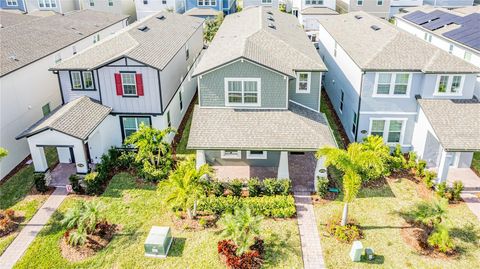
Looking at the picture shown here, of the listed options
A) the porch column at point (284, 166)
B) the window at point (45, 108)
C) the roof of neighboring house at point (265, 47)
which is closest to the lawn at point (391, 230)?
the porch column at point (284, 166)

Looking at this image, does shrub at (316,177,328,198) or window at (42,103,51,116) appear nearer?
shrub at (316,177,328,198)

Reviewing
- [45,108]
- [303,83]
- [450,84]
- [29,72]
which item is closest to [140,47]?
[29,72]

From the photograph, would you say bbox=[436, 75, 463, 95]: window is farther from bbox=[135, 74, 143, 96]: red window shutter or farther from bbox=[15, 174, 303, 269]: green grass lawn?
bbox=[135, 74, 143, 96]: red window shutter

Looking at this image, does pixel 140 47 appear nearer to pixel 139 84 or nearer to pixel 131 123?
pixel 139 84

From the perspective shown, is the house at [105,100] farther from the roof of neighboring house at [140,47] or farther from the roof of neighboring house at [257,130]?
the roof of neighboring house at [257,130]

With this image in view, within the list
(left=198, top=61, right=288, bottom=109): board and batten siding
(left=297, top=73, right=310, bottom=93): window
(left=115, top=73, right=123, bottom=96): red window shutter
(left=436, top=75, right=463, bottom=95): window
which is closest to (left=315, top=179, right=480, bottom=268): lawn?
(left=436, top=75, right=463, bottom=95): window
